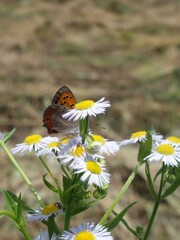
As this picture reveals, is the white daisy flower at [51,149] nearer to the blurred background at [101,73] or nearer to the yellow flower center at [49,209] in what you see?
the yellow flower center at [49,209]

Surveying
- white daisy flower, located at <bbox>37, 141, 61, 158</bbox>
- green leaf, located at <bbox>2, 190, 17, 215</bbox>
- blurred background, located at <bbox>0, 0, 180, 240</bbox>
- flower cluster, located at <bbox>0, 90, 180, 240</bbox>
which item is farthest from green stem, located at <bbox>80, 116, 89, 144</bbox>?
blurred background, located at <bbox>0, 0, 180, 240</bbox>

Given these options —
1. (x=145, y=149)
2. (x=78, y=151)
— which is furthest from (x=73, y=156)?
(x=145, y=149)

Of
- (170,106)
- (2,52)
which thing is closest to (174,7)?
(2,52)

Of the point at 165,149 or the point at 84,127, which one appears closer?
the point at 84,127

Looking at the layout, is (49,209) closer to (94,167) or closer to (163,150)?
(94,167)

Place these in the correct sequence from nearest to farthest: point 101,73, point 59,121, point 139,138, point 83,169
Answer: point 83,169, point 59,121, point 139,138, point 101,73

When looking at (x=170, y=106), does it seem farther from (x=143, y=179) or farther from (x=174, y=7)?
(x=174, y=7)

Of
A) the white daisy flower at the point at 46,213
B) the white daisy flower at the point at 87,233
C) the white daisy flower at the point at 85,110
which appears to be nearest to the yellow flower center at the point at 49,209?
the white daisy flower at the point at 46,213
